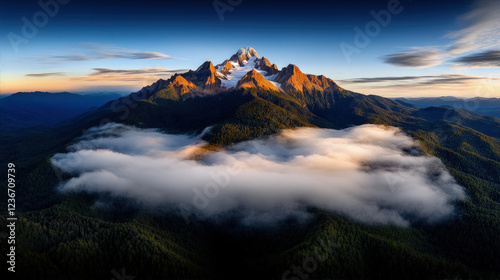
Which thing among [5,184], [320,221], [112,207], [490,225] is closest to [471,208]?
[490,225]

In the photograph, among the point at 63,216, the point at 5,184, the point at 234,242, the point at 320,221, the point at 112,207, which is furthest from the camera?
the point at 5,184

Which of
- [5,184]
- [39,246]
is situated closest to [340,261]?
[39,246]

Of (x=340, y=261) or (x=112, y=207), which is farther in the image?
(x=112, y=207)

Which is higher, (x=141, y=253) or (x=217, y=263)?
(x=141, y=253)

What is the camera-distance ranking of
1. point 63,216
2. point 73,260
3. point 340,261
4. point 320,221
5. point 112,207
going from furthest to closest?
point 112,207 < point 320,221 < point 63,216 < point 340,261 < point 73,260

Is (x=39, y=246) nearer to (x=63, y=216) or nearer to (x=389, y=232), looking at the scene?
(x=63, y=216)

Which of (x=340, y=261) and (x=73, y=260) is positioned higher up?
(x=73, y=260)

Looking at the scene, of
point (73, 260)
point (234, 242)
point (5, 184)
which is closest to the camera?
point (73, 260)

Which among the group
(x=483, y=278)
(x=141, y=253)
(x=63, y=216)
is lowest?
(x=483, y=278)

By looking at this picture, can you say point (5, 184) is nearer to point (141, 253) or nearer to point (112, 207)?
point (112, 207)
